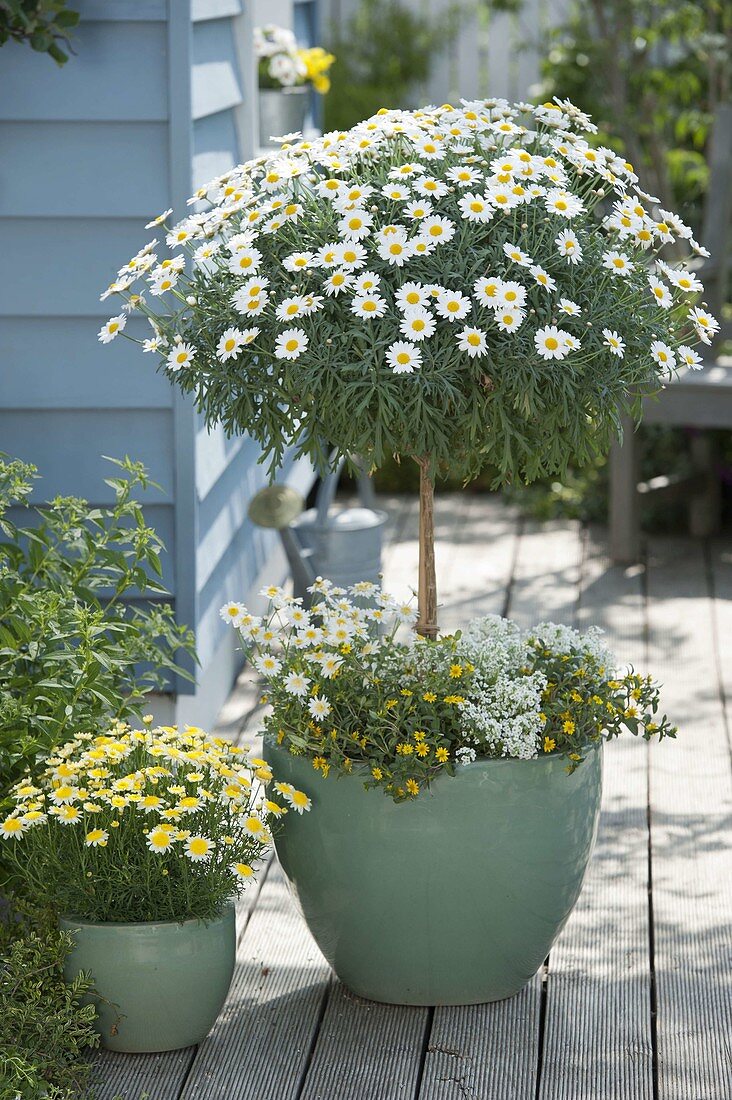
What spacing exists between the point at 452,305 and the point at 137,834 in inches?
35.2

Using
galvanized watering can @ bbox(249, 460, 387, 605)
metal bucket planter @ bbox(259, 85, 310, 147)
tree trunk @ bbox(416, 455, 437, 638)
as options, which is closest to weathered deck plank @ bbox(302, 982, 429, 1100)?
tree trunk @ bbox(416, 455, 437, 638)

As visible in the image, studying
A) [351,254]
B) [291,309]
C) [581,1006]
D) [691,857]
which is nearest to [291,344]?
[291,309]

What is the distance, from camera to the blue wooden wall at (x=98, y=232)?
2846 mm

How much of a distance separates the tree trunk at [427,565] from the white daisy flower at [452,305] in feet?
1.33

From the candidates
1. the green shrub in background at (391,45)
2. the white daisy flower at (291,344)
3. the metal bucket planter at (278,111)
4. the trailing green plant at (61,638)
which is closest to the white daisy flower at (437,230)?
the white daisy flower at (291,344)

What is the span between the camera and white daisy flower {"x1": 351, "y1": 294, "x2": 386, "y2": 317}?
1996 mm

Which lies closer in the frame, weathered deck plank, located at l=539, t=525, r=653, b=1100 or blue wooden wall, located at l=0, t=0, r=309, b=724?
weathered deck plank, located at l=539, t=525, r=653, b=1100

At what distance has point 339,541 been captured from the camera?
12.9ft

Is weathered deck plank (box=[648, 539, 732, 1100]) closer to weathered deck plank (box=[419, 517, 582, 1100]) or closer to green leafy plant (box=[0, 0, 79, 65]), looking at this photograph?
weathered deck plank (box=[419, 517, 582, 1100])

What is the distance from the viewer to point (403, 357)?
1.99 metres

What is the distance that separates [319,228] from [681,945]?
1.39m

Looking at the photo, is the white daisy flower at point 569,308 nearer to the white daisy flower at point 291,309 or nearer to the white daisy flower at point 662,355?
the white daisy flower at point 662,355

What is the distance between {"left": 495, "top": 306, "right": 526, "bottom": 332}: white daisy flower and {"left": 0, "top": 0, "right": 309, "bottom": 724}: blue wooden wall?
3.55ft

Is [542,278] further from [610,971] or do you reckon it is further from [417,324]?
[610,971]
